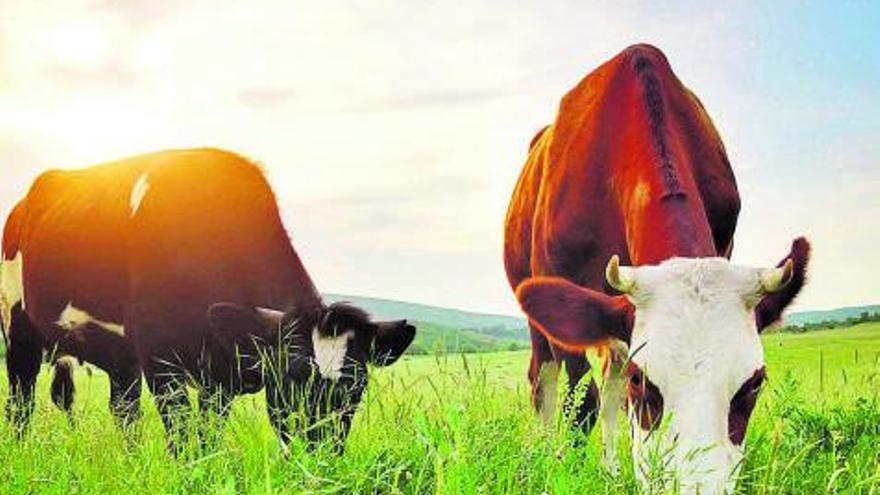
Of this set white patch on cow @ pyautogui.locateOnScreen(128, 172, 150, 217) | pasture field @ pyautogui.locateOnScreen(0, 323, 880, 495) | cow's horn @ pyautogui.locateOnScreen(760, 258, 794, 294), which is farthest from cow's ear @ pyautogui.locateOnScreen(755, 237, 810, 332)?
white patch on cow @ pyautogui.locateOnScreen(128, 172, 150, 217)

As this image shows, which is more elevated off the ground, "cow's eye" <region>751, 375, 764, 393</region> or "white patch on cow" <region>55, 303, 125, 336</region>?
"cow's eye" <region>751, 375, 764, 393</region>

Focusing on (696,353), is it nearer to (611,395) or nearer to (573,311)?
(573,311)

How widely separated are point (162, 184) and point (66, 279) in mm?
1745

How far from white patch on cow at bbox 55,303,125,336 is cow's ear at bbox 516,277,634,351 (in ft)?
19.5

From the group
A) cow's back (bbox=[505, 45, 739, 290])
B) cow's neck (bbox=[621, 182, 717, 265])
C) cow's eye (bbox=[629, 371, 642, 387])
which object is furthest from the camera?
cow's back (bbox=[505, 45, 739, 290])

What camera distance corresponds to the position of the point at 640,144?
6.75 meters

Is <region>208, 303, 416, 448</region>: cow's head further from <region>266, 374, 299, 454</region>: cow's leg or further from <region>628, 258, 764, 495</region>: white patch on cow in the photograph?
<region>628, 258, 764, 495</region>: white patch on cow

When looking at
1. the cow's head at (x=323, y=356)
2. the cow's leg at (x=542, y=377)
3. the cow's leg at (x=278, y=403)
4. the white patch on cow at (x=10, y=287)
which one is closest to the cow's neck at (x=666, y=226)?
the cow's head at (x=323, y=356)

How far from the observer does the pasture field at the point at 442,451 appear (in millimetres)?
4332

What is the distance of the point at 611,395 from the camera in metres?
6.91

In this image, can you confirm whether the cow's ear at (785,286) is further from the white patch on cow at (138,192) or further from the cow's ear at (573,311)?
the white patch on cow at (138,192)

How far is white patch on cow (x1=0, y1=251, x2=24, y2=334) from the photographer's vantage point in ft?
41.0

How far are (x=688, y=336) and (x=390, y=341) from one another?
316cm

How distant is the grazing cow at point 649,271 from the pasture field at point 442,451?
304 mm
